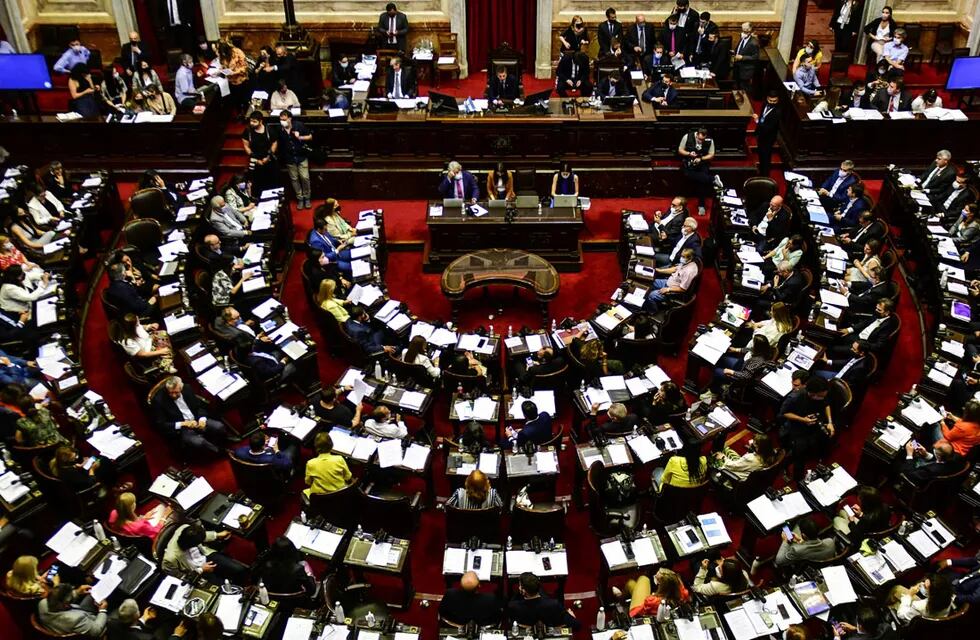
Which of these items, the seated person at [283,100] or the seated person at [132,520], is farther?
the seated person at [283,100]

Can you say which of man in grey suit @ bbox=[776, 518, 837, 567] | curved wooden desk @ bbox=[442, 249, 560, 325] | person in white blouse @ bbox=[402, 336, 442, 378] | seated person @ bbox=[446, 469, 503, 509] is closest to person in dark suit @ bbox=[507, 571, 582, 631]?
seated person @ bbox=[446, 469, 503, 509]

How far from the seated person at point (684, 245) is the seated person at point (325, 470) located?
623 cm

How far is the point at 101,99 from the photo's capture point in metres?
16.7

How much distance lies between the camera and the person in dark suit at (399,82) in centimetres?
1691

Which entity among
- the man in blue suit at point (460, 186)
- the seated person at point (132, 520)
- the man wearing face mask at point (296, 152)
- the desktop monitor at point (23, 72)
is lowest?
the seated person at point (132, 520)

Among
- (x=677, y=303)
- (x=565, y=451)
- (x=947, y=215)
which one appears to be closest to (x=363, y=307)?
(x=565, y=451)

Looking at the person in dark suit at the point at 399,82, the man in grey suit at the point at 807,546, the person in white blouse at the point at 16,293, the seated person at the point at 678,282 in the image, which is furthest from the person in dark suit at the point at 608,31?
the man in grey suit at the point at 807,546

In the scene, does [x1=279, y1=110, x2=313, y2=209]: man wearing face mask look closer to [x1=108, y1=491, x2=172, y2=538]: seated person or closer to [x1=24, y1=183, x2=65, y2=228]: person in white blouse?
[x1=24, y1=183, x2=65, y2=228]: person in white blouse

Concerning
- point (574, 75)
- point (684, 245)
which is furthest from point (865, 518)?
point (574, 75)

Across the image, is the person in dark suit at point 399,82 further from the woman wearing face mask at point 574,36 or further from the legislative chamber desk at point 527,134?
the woman wearing face mask at point 574,36

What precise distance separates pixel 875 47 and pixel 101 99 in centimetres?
1571

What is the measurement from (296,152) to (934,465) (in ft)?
36.3

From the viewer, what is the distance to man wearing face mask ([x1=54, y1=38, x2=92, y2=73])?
17.9m

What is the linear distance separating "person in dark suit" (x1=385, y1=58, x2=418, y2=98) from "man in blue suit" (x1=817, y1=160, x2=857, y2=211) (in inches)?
307
